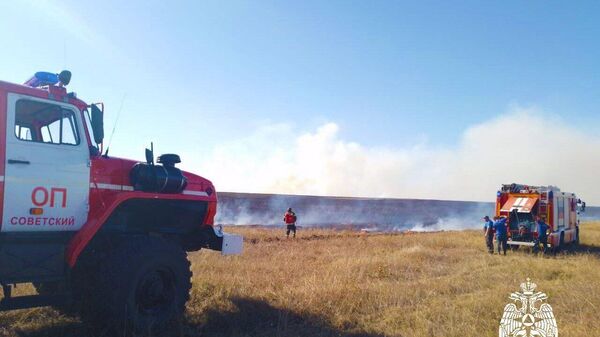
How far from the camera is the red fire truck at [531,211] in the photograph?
1792cm

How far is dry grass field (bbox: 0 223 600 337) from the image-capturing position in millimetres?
6203

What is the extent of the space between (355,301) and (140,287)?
131 inches

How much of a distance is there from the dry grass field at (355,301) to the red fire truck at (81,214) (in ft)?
1.82

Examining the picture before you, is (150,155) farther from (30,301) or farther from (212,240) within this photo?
(30,301)

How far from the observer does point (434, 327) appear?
6.24m

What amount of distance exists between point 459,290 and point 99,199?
6.73 metres

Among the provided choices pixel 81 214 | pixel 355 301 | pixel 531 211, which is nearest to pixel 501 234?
pixel 531 211

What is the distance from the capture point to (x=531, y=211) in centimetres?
1817

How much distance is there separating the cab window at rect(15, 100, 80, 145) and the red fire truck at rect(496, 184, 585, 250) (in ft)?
55.5

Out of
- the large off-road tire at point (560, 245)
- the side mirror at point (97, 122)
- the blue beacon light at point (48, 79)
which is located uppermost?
the blue beacon light at point (48, 79)

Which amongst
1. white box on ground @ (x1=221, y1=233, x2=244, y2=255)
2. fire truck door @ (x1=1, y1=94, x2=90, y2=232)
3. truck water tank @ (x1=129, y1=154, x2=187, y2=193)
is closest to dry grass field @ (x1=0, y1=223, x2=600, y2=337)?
white box on ground @ (x1=221, y1=233, x2=244, y2=255)

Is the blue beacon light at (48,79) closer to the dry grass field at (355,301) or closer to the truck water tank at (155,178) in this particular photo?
the truck water tank at (155,178)

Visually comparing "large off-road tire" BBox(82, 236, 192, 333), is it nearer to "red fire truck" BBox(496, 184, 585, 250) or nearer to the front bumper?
the front bumper

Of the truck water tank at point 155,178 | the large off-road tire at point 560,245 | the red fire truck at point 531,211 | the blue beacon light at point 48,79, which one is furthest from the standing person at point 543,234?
the blue beacon light at point 48,79
